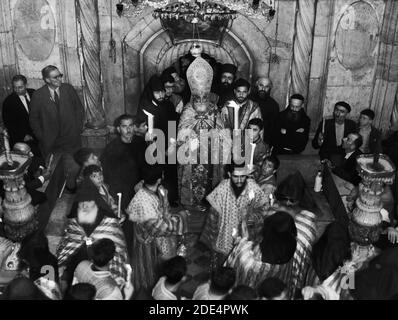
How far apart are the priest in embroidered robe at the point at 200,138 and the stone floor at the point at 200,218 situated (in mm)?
588

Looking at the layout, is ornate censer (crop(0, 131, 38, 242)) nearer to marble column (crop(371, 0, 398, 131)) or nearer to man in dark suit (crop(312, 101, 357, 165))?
man in dark suit (crop(312, 101, 357, 165))

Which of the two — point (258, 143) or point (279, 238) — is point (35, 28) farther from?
point (279, 238)

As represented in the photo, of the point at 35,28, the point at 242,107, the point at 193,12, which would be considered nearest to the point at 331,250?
the point at 242,107

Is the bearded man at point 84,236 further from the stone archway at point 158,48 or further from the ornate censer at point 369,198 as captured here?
the stone archway at point 158,48

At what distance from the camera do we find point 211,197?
749 centimetres

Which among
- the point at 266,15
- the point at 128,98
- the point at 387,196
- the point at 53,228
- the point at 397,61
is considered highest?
the point at 266,15

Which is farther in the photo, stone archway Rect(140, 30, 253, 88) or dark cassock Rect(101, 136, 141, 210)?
stone archway Rect(140, 30, 253, 88)

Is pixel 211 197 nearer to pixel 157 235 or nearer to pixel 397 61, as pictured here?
pixel 157 235

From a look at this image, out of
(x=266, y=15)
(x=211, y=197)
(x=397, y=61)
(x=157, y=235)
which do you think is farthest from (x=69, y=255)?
(x=397, y=61)

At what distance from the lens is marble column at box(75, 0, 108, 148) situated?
31.7 feet

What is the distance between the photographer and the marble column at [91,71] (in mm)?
9664

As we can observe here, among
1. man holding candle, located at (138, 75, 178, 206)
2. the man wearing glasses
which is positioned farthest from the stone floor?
the man wearing glasses

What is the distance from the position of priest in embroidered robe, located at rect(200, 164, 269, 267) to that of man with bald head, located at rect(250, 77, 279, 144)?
7.20 feet

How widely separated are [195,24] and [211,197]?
337cm
